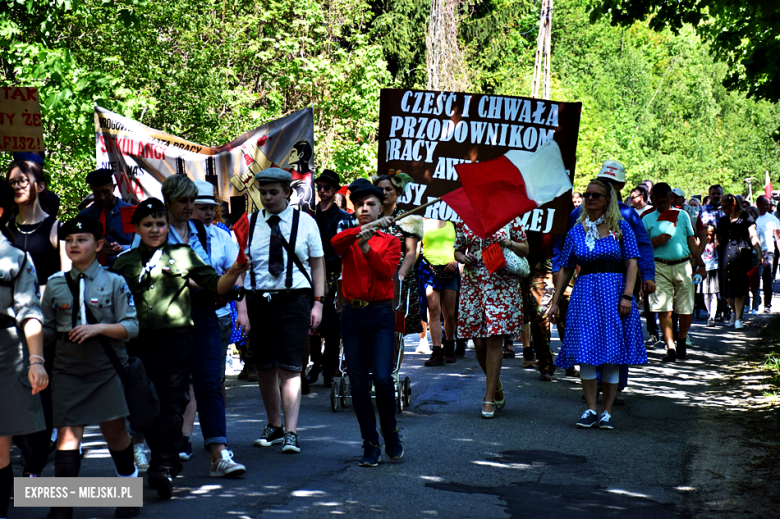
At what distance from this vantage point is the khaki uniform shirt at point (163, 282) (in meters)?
5.76

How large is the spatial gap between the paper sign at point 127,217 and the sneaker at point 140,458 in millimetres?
2099

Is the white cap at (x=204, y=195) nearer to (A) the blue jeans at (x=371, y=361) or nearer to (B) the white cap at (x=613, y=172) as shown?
(A) the blue jeans at (x=371, y=361)

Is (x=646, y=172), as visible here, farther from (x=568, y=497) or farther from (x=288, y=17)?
(x=568, y=497)

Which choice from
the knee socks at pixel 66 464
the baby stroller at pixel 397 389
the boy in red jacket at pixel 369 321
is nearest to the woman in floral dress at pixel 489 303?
the baby stroller at pixel 397 389

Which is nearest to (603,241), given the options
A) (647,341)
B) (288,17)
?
(647,341)

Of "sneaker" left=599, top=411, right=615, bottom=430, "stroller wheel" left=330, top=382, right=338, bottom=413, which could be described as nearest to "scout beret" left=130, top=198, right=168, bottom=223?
"stroller wheel" left=330, top=382, right=338, bottom=413

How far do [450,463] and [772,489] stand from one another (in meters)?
2.09

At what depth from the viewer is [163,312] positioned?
18.9ft

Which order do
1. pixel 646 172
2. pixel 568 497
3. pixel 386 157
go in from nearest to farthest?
pixel 568 497
pixel 386 157
pixel 646 172

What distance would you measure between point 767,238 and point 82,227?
1670cm

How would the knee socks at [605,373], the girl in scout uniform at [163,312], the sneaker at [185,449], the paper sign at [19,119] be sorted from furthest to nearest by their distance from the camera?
the paper sign at [19,119], the knee socks at [605,373], the sneaker at [185,449], the girl in scout uniform at [163,312]

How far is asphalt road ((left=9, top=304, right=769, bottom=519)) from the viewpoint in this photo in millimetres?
5578

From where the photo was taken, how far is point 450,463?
21.9ft

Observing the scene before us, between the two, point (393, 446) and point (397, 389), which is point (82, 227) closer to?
point (393, 446)
